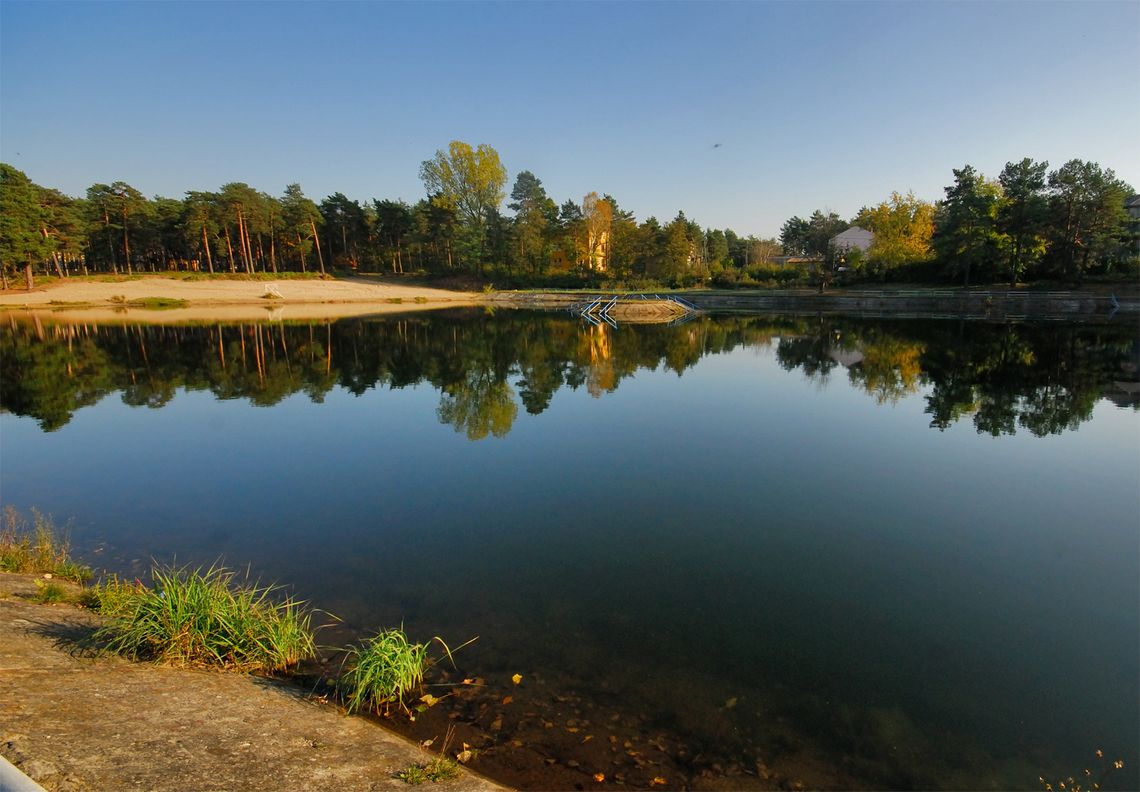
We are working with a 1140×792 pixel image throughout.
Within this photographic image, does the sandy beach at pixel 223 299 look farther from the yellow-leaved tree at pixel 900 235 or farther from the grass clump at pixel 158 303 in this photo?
the yellow-leaved tree at pixel 900 235

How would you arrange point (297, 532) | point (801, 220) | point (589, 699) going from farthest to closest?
1. point (801, 220)
2. point (297, 532)
3. point (589, 699)

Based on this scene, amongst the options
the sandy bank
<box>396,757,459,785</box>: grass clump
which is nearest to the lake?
<box>396,757,459,785</box>: grass clump

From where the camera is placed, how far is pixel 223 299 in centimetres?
5950

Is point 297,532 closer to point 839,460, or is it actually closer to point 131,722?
point 131,722

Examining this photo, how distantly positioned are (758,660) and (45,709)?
5.76 meters

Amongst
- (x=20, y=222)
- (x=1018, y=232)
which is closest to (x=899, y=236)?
(x=1018, y=232)

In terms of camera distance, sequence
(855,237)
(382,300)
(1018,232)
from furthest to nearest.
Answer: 1. (855,237)
2. (382,300)
3. (1018,232)

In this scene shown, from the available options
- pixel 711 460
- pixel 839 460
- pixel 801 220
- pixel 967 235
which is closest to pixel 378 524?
pixel 711 460

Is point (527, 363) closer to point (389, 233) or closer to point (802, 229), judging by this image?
point (389, 233)

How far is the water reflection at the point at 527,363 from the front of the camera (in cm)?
1725

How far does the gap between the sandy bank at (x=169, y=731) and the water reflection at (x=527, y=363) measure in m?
9.48

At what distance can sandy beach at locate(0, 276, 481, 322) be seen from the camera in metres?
50.1

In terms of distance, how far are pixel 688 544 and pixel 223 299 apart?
65.4 meters

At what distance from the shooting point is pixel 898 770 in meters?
4.32
